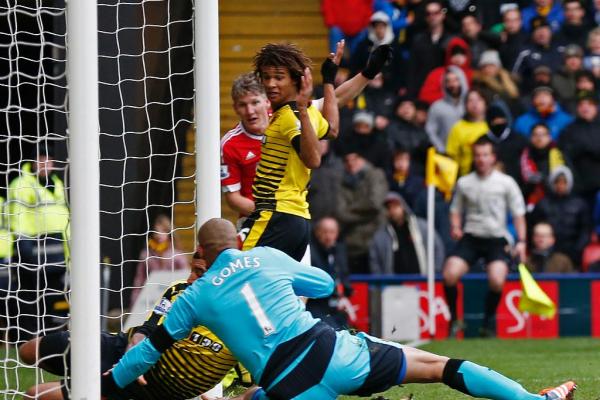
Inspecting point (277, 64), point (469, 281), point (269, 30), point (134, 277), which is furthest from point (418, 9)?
point (277, 64)

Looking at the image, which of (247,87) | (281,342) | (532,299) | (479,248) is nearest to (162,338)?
(281,342)

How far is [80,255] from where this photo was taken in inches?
258

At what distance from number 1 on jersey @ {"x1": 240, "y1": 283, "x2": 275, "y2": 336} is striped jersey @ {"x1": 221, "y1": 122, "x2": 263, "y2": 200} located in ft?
7.62

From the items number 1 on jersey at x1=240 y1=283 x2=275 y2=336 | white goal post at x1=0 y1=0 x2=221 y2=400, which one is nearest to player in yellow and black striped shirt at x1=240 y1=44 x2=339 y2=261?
white goal post at x1=0 y1=0 x2=221 y2=400

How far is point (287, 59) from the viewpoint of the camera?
7172 mm

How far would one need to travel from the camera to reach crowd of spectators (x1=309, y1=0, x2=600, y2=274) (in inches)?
570

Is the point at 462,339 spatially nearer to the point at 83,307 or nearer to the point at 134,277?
the point at 134,277

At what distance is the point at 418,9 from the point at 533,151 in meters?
2.08

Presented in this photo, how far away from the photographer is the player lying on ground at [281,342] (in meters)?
5.97

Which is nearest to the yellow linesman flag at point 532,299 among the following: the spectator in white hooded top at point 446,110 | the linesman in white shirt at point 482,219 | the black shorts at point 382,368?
the linesman in white shirt at point 482,219

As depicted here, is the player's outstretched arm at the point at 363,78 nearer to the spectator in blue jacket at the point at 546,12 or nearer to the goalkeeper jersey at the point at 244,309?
the goalkeeper jersey at the point at 244,309

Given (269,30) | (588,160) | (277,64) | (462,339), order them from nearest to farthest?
(277,64) → (462,339) → (588,160) → (269,30)

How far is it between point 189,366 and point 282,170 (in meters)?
1.30

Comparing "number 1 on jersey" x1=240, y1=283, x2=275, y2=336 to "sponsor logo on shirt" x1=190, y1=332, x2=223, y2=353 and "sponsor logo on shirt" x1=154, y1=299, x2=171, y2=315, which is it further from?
"sponsor logo on shirt" x1=154, y1=299, x2=171, y2=315
